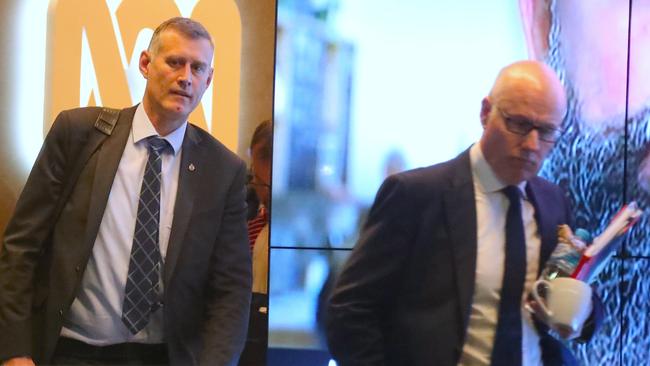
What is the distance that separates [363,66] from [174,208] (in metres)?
1.32

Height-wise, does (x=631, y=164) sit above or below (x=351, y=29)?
below

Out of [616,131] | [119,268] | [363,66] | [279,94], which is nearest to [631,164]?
[616,131]

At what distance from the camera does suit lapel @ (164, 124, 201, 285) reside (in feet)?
5.84

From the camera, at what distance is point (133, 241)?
1.76 meters

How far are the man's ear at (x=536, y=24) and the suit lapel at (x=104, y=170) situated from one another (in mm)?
1777

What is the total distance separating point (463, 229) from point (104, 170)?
844 millimetres

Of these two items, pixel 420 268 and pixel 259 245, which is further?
pixel 259 245

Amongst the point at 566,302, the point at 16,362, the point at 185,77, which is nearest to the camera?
the point at 566,302

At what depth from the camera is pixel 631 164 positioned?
3.02 m

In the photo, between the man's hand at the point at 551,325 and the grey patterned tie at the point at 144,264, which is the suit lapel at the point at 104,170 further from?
the man's hand at the point at 551,325

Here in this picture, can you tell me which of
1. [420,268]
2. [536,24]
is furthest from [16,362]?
[536,24]

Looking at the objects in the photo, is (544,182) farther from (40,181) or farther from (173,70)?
(40,181)

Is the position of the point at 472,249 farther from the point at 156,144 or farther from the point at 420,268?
the point at 156,144

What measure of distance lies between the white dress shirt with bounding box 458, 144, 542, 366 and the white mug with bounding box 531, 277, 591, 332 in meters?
0.06
